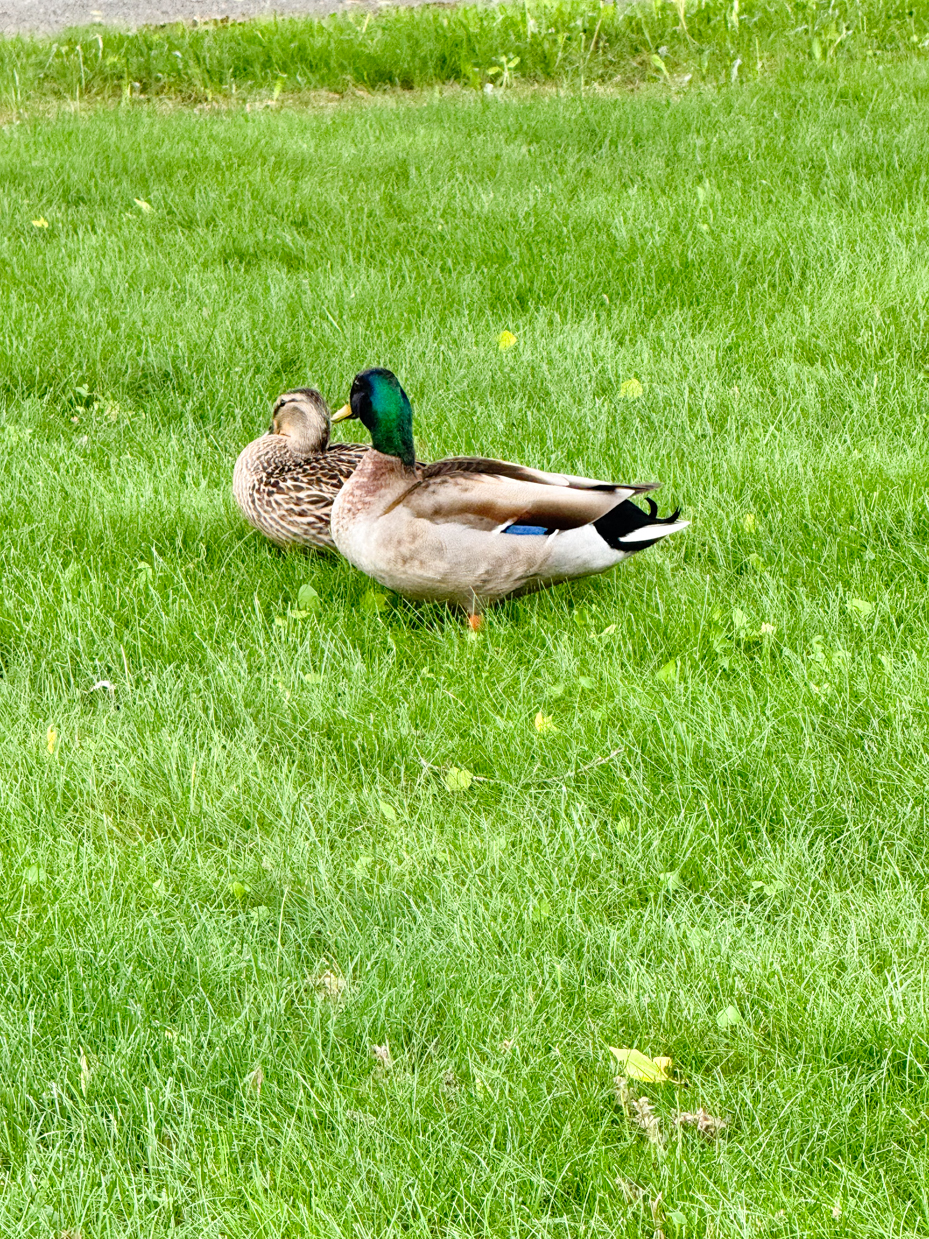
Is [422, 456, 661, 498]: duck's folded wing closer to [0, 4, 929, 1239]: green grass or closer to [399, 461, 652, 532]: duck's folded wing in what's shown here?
[399, 461, 652, 532]: duck's folded wing

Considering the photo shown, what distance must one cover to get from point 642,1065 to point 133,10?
11.9 meters

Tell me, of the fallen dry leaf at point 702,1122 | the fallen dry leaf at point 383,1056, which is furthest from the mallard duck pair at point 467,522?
the fallen dry leaf at point 702,1122

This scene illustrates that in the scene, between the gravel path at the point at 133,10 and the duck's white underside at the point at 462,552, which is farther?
the gravel path at the point at 133,10

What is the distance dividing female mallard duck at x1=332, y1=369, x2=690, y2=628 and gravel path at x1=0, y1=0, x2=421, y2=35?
29.5ft

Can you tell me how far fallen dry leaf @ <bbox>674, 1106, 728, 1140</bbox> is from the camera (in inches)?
83.3

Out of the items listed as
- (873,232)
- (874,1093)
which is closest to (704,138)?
(873,232)

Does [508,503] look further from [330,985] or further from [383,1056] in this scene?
[383,1056]

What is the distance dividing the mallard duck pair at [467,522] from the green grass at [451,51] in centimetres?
647

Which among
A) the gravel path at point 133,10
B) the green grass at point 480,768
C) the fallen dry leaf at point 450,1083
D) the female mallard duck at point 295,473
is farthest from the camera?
the gravel path at point 133,10

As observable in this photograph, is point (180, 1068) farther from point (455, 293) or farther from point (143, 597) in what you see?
point (455, 293)

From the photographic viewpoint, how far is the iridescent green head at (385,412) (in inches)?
150

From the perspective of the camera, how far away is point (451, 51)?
31.3 ft

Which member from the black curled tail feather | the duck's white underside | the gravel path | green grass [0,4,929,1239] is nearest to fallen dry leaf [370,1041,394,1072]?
green grass [0,4,929,1239]

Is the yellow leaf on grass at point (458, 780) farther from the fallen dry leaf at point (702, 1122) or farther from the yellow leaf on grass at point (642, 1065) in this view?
the fallen dry leaf at point (702, 1122)
